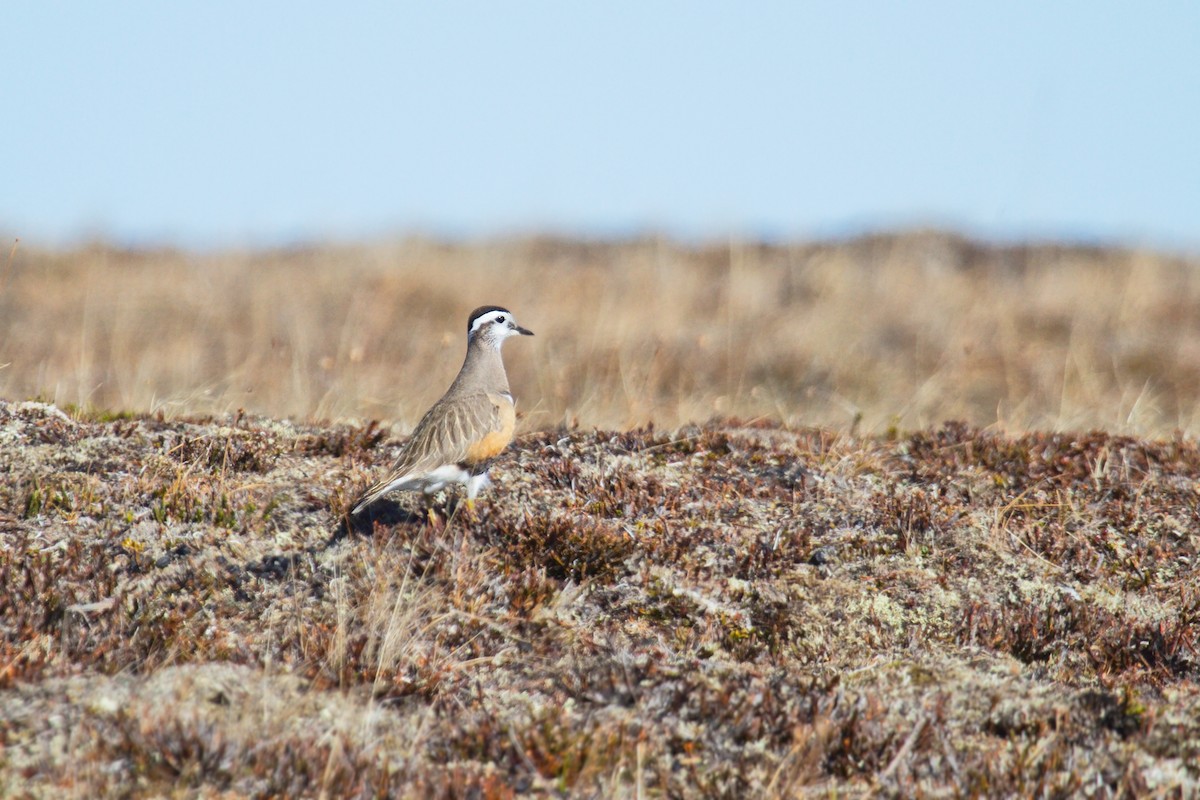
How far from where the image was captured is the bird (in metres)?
6.49

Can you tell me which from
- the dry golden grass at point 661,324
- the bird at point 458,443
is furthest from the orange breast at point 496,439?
the dry golden grass at point 661,324

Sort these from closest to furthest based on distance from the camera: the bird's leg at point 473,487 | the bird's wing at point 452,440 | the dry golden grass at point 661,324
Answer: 1. the bird's wing at point 452,440
2. the bird's leg at point 473,487
3. the dry golden grass at point 661,324

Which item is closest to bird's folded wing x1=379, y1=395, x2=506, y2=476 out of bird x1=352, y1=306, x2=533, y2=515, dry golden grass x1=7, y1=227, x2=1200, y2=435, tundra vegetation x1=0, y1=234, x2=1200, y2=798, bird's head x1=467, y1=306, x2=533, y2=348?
bird x1=352, y1=306, x2=533, y2=515

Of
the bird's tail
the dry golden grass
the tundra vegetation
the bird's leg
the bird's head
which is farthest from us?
the dry golden grass

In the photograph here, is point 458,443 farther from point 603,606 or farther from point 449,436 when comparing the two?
point 603,606

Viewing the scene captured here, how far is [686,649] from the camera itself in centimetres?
583

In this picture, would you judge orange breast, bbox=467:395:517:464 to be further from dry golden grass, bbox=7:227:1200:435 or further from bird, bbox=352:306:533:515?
dry golden grass, bbox=7:227:1200:435

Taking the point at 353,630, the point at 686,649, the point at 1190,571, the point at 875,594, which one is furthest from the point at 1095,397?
the point at 353,630

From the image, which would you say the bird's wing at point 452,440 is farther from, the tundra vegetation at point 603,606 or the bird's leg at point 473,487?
the tundra vegetation at point 603,606

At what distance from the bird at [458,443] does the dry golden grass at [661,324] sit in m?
2.80

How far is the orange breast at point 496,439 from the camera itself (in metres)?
6.66

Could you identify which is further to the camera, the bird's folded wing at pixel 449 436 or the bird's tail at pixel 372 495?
the bird's folded wing at pixel 449 436

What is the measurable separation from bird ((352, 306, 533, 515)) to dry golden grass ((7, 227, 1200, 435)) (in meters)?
2.80

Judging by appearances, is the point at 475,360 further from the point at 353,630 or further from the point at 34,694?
the point at 34,694
